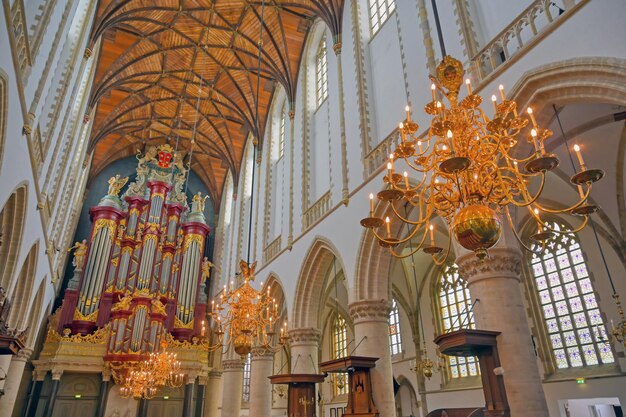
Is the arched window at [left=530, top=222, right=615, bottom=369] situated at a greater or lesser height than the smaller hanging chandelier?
greater

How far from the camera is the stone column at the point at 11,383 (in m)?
13.7

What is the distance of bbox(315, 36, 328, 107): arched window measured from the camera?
47.6 feet

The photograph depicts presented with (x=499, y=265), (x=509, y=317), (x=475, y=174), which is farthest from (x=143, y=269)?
(x=475, y=174)

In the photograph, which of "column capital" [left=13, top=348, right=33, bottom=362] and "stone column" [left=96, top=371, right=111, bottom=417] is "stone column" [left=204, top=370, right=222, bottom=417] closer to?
"stone column" [left=96, top=371, right=111, bottom=417]

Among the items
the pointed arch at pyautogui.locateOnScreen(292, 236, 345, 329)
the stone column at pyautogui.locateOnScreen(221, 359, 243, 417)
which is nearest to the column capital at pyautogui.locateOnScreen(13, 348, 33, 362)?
the stone column at pyautogui.locateOnScreen(221, 359, 243, 417)

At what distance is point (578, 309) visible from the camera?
11.1 metres

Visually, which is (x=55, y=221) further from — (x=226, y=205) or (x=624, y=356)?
(x=624, y=356)

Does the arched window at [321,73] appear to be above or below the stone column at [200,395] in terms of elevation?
above

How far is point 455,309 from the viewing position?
568 inches

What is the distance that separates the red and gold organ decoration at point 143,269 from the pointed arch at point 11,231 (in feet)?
28.4

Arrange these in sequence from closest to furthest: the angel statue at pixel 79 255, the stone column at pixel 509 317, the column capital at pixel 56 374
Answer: the stone column at pixel 509 317 < the column capital at pixel 56 374 < the angel statue at pixel 79 255

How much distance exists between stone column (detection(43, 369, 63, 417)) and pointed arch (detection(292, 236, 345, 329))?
10269 millimetres

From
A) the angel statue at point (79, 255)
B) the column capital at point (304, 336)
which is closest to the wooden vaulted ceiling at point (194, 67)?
the angel statue at point (79, 255)

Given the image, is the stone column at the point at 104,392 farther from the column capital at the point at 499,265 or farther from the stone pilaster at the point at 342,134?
the column capital at the point at 499,265
